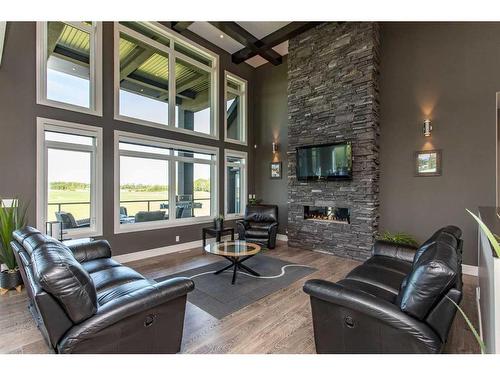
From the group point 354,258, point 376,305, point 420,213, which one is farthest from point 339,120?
point 376,305

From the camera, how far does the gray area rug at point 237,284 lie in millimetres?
2791

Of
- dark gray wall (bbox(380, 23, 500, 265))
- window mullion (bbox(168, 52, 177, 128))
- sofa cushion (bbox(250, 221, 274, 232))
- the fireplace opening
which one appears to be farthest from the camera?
sofa cushion (bbox(250, 221, 274, 232))

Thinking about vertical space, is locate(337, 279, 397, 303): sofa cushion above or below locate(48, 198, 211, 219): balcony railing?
below

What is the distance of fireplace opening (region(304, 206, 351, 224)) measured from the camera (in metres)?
4.98

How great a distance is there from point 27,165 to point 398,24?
22.2ft

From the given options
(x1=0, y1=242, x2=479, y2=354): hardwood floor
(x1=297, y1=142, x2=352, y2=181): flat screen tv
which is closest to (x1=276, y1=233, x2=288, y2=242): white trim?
(x1=297, y1=142, x2=352, y2=181): flat screen tv

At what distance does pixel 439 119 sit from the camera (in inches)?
161

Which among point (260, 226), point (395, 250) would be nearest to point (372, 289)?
point (395, 250)

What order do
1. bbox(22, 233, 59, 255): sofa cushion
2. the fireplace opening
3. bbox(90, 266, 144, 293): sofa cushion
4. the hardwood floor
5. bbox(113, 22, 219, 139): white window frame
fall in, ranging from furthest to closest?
the fireplace opening < bbox(113, 22, 219, 139): white window frame < bbox(90, 266, 144, 293): sofa cushion < the hardwood floor < bbox(22, 233, 59, 255): sofa cushion

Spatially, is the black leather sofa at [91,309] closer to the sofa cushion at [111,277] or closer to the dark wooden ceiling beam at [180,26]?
the sofa cushion at [111,277]

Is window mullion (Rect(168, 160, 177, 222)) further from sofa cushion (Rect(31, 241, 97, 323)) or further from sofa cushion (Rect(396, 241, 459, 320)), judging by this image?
sofa cushion (Rect(396, 241, 459, 320))

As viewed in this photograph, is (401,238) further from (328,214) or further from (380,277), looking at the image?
(380,277)

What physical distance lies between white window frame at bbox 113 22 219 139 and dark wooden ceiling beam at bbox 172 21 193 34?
0.37 feet
